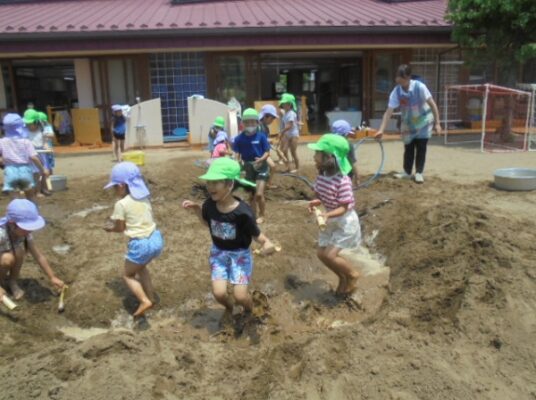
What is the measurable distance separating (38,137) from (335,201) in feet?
19.7

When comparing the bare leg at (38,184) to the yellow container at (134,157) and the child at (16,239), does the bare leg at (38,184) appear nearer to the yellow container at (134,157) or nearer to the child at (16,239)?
the yellow container at (134,157)

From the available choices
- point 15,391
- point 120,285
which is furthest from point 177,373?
point 120,285

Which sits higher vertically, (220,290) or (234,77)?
(234,77)

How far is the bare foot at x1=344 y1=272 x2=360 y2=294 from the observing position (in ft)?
16.0

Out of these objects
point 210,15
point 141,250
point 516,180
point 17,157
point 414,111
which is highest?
point 210,15

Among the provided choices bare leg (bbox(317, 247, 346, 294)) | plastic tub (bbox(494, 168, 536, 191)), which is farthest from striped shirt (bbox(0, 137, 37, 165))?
plastic tub (bbox(494, 168, 536, 191))

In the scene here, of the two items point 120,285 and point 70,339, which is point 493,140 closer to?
point 120,285

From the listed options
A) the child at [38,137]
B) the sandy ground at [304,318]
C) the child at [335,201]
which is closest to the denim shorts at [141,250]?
the sandy ground at [304,318]

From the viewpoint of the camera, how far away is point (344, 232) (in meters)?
4.71

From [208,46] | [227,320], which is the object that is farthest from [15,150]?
[208,46]

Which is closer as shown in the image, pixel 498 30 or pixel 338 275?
pixel 338 275

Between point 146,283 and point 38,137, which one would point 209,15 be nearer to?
point 38,137

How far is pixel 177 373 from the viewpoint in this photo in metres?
3.29

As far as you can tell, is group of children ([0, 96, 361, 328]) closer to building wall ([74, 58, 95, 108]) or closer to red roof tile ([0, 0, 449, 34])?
red roof tile ([0, 0, 449, 34])
